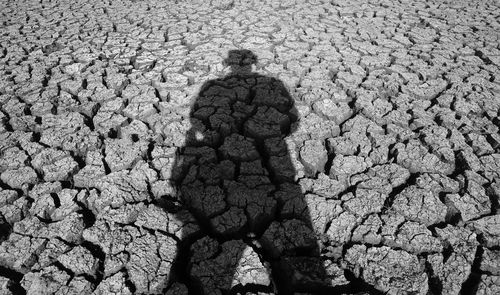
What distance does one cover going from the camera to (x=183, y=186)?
192cm

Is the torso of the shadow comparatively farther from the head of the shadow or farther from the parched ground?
the head of the shadow

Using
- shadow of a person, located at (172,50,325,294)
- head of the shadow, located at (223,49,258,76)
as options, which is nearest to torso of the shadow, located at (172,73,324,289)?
shadow of a person, located at (172,50,325,294)

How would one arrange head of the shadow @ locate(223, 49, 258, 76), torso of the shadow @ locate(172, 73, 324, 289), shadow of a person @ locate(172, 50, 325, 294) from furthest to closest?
head of the shadow @ locate(223, 49, 258, 76) < torso of the shadow @ locate(172, 73, 324, 289) < shadow of a person @ locate(172, 50, 325, 294)

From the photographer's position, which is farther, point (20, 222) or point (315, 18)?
A: point (315, 18)

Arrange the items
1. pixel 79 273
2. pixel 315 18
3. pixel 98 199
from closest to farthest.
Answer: pixel 79 273
pixel 98 199
pixel 315 18

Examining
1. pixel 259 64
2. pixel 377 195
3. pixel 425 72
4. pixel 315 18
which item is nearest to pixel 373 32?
pixel 315 18

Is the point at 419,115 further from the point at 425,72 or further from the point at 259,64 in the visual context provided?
the point at 259,64

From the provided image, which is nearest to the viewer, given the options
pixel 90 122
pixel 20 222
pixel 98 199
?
pixel 20 222

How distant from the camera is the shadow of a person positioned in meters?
1.49

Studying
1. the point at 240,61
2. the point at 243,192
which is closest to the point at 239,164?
the point at 243,192

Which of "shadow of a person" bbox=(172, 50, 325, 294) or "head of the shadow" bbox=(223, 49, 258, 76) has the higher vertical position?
"head of the shadow" bbox=(223, 49, 258, 76)

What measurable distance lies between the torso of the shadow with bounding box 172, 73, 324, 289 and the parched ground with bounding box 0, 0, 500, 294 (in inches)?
0.6

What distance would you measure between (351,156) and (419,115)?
0.81 m

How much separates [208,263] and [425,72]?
2.73 m
